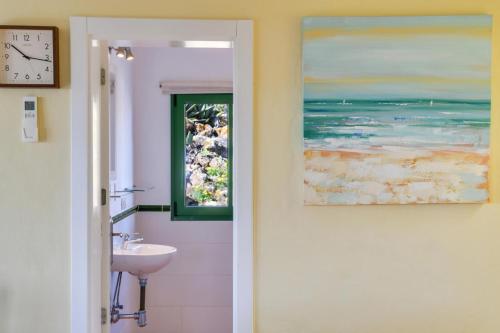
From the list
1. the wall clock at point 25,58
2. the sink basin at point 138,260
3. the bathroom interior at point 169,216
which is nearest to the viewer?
the wall clock at point 25,58

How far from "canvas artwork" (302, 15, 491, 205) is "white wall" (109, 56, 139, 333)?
160 centimetres

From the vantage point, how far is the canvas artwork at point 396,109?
6.49ft

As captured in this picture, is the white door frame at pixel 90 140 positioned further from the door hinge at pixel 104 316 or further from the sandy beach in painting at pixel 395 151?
the sandy beach in painting at pixel 395 151

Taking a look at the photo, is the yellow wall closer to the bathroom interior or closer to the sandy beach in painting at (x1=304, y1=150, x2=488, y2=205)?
the sandy beach in painting at (x1=304, y1=150, x2=488, y2=205)

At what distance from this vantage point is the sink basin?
9.11 feet

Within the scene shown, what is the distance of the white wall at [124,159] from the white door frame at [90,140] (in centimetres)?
101

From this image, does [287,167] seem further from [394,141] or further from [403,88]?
[403,88]

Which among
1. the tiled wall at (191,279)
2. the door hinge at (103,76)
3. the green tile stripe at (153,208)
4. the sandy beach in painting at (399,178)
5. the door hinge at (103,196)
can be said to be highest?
the door hinge at (103,76)

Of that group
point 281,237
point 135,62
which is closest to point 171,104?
point 135,62

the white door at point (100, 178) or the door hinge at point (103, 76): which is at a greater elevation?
the door hinge at point (103, 76)

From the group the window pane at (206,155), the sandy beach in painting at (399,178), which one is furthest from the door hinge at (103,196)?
the window pane at (206,155)

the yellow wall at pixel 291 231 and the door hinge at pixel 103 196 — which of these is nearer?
the yellow wall at pixel 291 231

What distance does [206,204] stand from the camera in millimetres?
3752

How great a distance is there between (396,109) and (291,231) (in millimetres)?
712
